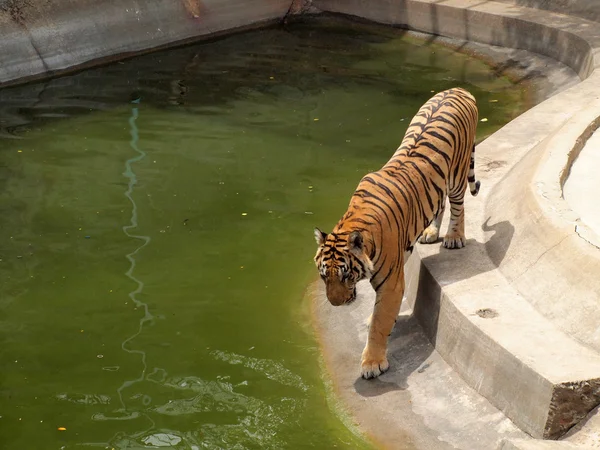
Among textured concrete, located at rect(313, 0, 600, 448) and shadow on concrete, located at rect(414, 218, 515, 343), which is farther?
shadow on concrete, located at rect(414, 218, 515, 343)

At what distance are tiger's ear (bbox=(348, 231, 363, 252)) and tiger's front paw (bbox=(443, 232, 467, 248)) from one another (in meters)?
1.17

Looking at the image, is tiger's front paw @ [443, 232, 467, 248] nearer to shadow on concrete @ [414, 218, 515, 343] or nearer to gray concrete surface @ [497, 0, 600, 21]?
shadow on concrete @ [414, 218, 515, 343]

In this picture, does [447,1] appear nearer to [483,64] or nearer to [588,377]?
[483,64]

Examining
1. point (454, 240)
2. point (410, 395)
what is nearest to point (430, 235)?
point (454, 240)

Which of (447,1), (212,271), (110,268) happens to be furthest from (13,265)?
(447,1)

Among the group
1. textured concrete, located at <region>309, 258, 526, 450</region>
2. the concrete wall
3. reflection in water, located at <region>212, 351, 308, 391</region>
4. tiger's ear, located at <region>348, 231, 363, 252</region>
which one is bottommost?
reflection in water, located at <region>212, 351, 308, 391</region>

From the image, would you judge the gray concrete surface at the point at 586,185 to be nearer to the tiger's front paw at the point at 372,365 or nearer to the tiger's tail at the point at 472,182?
the tiger's tail at the point at 472,182

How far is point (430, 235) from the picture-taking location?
6004mm

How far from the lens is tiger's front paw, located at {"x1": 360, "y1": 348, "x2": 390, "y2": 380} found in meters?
5.25

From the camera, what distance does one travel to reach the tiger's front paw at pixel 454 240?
19.0 feet

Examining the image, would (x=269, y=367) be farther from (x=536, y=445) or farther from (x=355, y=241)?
(x=536, y=445)

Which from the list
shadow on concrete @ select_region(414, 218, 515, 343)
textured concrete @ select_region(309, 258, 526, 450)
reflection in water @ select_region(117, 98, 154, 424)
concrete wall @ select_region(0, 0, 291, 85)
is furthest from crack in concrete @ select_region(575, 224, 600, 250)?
concrete wall @ select_region(0, 0, 291, 85)

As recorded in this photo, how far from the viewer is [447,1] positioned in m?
13.2

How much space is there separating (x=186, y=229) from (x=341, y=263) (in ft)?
9.11
